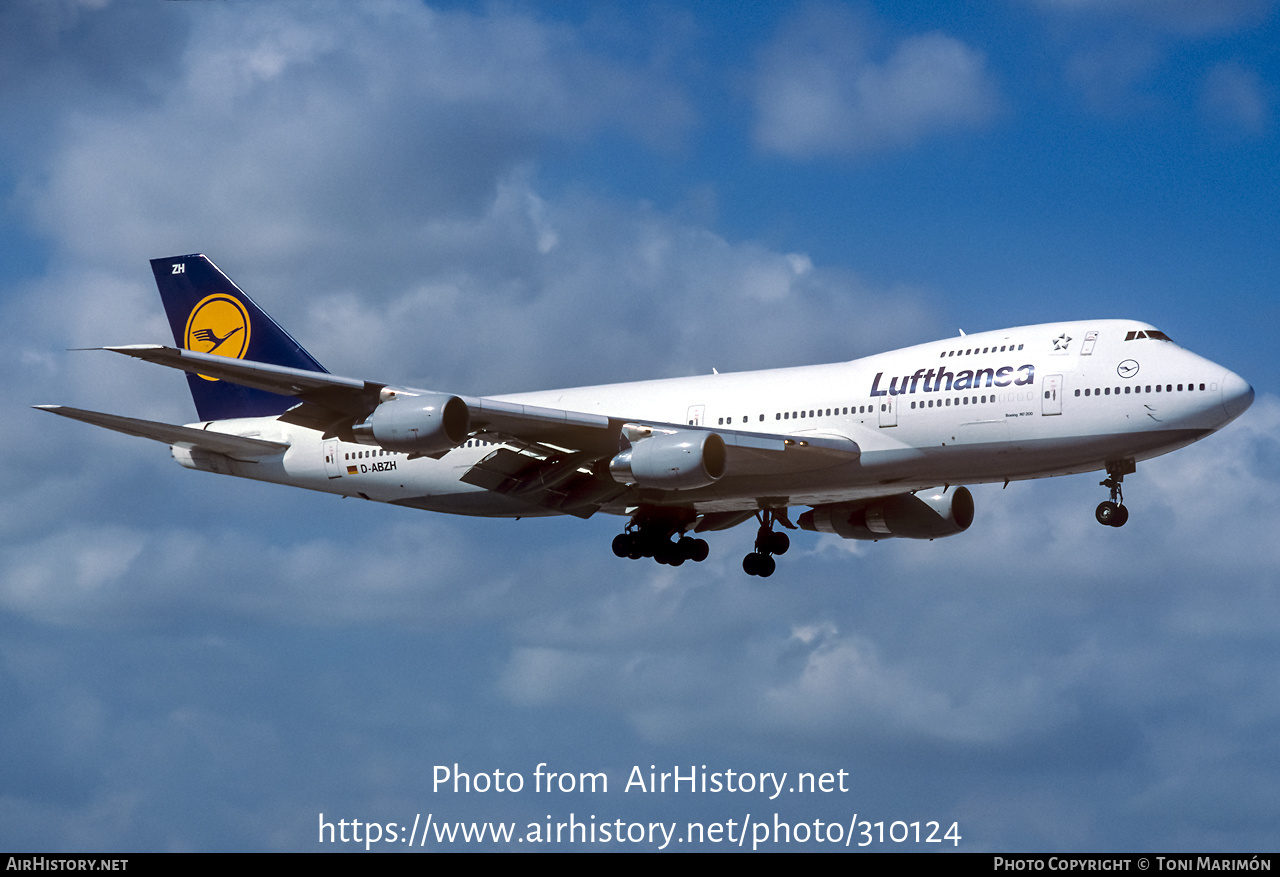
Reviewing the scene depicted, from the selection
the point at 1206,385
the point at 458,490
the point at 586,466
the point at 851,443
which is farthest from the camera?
the point at 458,490

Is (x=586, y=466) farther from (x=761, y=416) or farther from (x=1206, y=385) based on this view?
(x=1206, y=385)

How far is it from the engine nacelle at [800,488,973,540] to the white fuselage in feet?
11.7

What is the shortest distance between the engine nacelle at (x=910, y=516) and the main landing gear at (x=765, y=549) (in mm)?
1728

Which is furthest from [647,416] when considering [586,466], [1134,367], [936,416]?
[1134,367]

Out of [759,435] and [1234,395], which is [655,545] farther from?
[1234,395]

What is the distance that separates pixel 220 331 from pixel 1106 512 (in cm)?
2868

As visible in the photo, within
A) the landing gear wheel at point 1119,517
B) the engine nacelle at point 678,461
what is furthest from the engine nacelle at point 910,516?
the engine nacelle at point 678,461

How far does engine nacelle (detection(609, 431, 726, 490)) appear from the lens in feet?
121

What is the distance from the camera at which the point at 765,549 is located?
46.6m

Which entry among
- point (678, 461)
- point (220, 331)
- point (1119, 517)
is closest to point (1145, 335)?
point (1119, 517)

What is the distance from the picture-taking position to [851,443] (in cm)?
3850

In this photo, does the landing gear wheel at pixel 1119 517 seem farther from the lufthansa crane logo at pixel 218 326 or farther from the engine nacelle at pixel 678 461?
the lufthansa crane logo at pixel 218 326

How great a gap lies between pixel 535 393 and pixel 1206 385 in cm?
1987

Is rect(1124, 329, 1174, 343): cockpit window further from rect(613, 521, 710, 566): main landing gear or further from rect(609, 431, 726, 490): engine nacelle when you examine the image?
rect(613, 521, 710, 566): main landing gear
